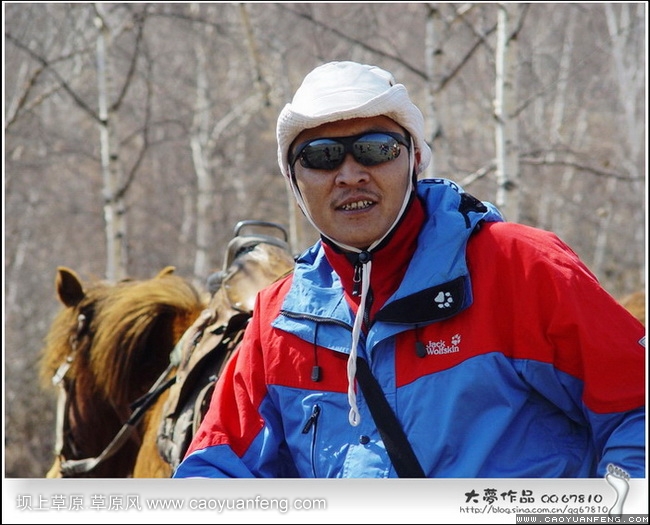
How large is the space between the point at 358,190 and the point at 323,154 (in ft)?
0.38

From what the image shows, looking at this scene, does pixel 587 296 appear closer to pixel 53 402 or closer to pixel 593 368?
pixel 593 368

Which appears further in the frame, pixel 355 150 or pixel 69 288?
pixel 69 288

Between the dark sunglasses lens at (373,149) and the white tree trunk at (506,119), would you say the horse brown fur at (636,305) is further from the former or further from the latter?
the dark sunglasses lens at (373,149)

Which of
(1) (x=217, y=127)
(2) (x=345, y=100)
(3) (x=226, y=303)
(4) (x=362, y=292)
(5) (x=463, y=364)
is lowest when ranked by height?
(3) (x=226, y=303)

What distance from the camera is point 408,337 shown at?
74.1 inches

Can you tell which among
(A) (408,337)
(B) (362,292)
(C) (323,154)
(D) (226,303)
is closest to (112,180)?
(D) (226,303)

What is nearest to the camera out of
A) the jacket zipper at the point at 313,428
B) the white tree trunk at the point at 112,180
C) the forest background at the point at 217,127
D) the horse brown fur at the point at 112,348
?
the jacket zipper at the point at 313,428

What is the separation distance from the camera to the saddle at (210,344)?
3.16 metres

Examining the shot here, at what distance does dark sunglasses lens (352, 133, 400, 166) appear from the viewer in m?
2.00

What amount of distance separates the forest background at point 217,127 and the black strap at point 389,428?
4.96 metres

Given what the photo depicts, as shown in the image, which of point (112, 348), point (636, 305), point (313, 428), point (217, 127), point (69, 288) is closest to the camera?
point (313, 428)

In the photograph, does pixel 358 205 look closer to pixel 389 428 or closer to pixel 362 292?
pixel 362 292

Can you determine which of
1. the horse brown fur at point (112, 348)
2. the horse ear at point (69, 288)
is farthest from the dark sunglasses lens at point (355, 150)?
the horse ear at point (69, 288)

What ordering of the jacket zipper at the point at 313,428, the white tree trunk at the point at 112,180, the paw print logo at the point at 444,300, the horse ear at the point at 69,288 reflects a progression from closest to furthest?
the paw print logo at the point at 444,300 < the jacket zipper at the point at 313,428 < the horse ear at the point at 69,288 < the white tree trunk at the point at 112,180
